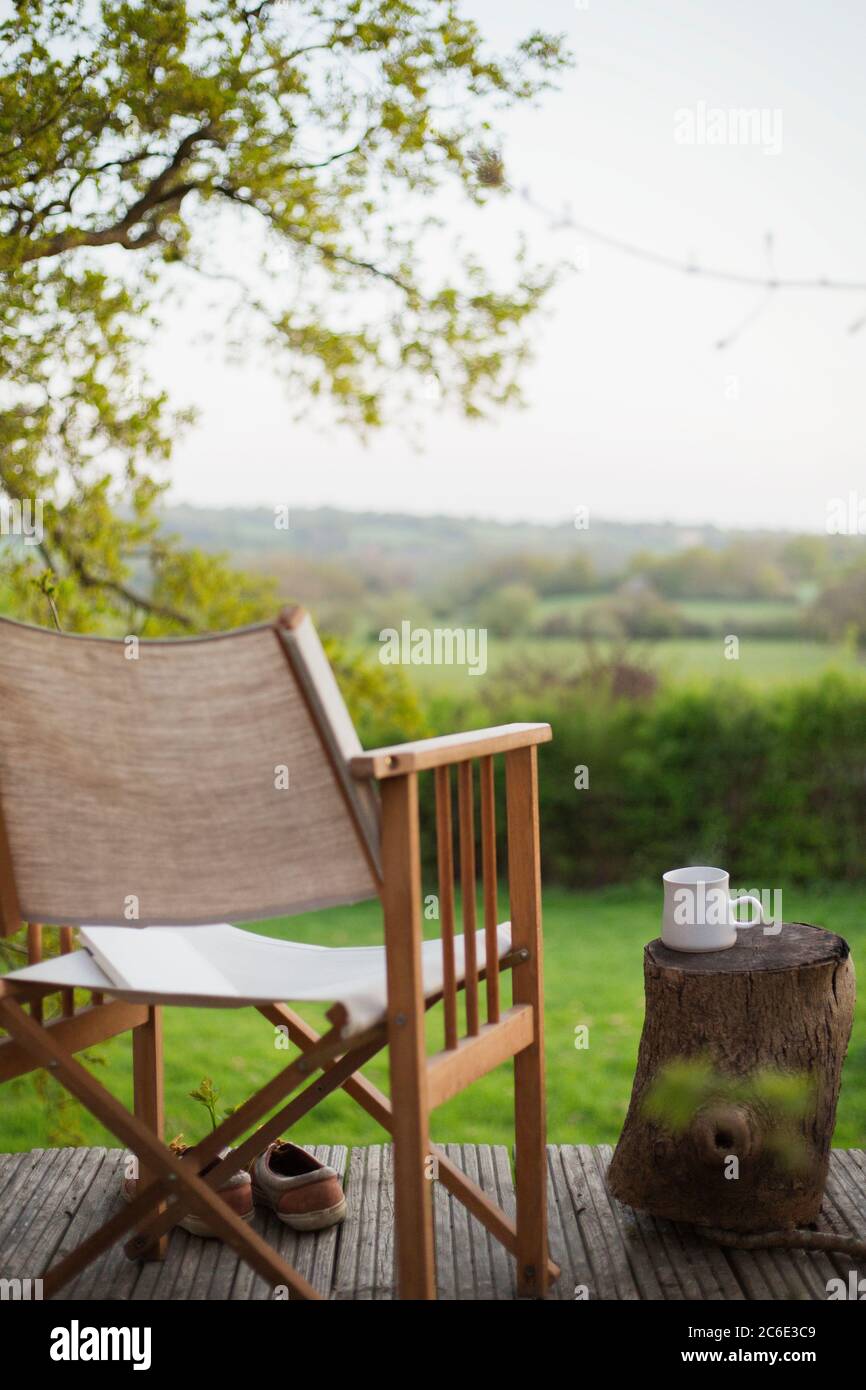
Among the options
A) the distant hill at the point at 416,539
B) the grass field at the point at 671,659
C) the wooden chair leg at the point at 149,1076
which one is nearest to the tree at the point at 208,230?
the wooden chair leg at the point at 149,1076

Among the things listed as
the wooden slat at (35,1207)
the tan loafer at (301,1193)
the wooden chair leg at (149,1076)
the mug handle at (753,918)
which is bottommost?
the wooden slat at (35,1207)

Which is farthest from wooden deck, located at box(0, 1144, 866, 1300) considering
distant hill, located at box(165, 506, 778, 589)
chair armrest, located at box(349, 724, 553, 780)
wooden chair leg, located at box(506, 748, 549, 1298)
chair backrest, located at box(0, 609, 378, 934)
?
distant hill, located at box(165, 506, 778, 589)

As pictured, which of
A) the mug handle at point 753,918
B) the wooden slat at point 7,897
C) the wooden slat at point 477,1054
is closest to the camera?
the wooden slat at point 477,1054

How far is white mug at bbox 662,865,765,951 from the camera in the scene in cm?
235

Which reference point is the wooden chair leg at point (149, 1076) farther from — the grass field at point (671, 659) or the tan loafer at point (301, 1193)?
the grass field at point (671, 659)

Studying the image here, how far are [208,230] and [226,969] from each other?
241cm

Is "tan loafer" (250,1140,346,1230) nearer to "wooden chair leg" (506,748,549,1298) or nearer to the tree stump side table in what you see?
"wooden chair leg" (506,748,549,1298)

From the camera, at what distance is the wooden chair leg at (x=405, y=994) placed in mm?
1636

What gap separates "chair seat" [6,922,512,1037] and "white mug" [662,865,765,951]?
382mm

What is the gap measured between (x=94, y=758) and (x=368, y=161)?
2488 millimetres

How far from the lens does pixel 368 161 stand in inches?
143

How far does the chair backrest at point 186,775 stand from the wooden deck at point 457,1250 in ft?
2.65

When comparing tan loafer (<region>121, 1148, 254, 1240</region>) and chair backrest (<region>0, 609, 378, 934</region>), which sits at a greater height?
chair backrest (<region>0, 609, 378, 934</region>)
